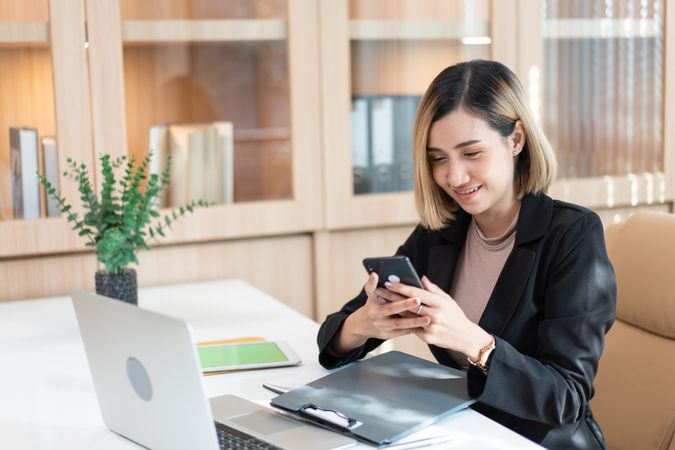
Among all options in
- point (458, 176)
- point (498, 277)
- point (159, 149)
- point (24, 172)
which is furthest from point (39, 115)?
point (498, 277)

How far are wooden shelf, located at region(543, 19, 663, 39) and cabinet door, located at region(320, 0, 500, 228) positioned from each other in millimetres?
233

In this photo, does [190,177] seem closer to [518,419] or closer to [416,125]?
[416,125]

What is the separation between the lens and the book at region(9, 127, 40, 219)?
7.36ft

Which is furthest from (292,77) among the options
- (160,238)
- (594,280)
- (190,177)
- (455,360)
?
(594,280)

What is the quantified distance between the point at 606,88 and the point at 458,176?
4.73ft

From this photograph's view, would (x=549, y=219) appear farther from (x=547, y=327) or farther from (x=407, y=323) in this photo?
(x=407, y=323)

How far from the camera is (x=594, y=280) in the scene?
1.44 meters

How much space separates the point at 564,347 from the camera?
1395mm

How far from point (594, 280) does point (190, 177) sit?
1.30 metres

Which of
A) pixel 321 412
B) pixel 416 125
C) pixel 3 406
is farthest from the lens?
pixel 416 125

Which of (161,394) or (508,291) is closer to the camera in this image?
(161,394)

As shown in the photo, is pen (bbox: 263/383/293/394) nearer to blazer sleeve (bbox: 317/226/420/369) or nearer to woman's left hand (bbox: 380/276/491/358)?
blazer sleeve (bbox: 317/226/420/369)

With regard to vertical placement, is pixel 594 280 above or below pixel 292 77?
below

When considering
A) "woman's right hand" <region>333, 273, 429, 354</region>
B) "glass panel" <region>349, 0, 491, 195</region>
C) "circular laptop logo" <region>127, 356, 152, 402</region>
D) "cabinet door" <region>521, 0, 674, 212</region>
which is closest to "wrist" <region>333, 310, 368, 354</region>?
"woman's right hand" <region>333, 273, 429, 354</region>
